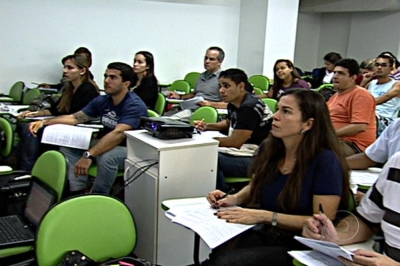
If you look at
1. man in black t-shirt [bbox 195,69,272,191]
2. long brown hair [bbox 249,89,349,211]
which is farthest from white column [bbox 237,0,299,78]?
long brown hair [bbox 249,89,349,211]

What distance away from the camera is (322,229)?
5.36 ft

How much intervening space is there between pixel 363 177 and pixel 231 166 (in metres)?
0.86

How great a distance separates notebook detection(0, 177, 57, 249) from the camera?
77.9 inches

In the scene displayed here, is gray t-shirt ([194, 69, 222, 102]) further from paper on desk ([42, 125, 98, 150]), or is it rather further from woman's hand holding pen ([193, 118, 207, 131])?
paper on desk ([42, 125, 98, 150])

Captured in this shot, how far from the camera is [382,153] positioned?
2.34 meters

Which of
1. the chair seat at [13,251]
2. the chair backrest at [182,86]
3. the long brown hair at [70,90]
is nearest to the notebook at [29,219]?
the chair seat at [13,251]

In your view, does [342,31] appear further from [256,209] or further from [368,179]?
[256,209]

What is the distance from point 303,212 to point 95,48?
5500 millimetres

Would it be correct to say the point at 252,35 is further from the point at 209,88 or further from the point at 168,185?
the point at 168,185

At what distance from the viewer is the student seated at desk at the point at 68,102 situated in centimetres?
372

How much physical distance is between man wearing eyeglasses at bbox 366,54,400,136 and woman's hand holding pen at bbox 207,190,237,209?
9.35 ft

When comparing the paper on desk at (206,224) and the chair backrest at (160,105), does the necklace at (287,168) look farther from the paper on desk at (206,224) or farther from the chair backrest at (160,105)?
the chair backrest at (160,105)

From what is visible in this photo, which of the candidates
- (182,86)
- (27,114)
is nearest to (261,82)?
(182,86)

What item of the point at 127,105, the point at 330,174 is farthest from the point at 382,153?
the point at 127,105
